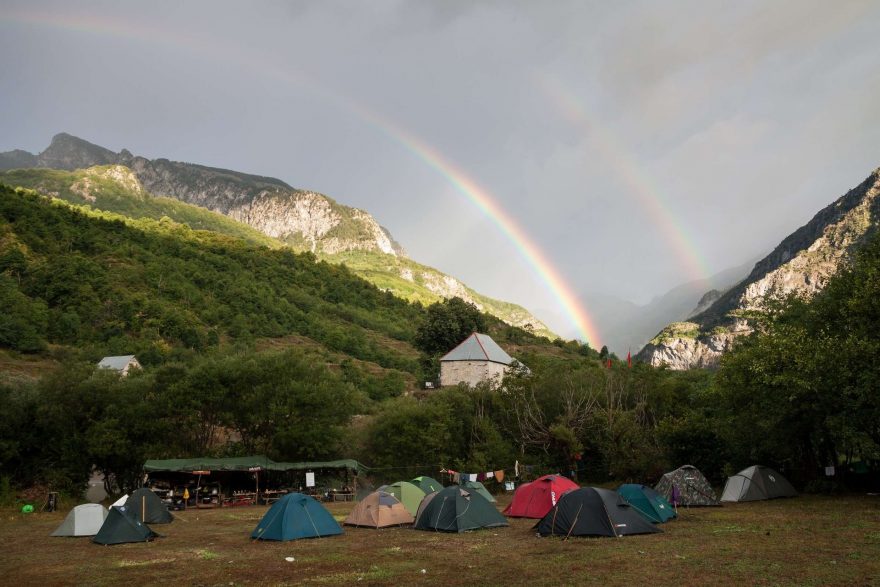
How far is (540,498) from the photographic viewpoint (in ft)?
73.4

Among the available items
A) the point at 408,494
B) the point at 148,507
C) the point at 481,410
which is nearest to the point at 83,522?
the point at 148,507

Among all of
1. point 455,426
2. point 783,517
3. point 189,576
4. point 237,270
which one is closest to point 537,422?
point 455,426

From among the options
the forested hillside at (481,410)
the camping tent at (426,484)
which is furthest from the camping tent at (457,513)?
the forested hillside at (481,410)

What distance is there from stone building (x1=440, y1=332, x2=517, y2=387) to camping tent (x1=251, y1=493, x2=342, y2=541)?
141ft

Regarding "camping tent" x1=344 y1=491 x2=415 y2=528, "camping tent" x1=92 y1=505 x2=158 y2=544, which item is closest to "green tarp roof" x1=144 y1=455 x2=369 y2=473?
"camping tent" x1=344 y1=491 x2=415 y2=528

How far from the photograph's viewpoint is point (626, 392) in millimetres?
43812

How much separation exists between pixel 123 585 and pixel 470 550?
313 inches

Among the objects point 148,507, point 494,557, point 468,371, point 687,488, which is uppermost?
point 468,371

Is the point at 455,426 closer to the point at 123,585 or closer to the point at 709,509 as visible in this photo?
the point at 709,509

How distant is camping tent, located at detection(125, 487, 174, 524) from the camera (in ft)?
72.1

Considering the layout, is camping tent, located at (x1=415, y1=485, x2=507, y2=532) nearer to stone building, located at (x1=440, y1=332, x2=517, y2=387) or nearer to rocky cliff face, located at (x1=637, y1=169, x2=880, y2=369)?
stone building, located at (x1=440, y1=332, x2=517, y2=387)

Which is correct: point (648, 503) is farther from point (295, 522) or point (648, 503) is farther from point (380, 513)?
point (295, 522)

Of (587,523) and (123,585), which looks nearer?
(123,585)

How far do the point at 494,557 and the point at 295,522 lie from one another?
23.3ft
